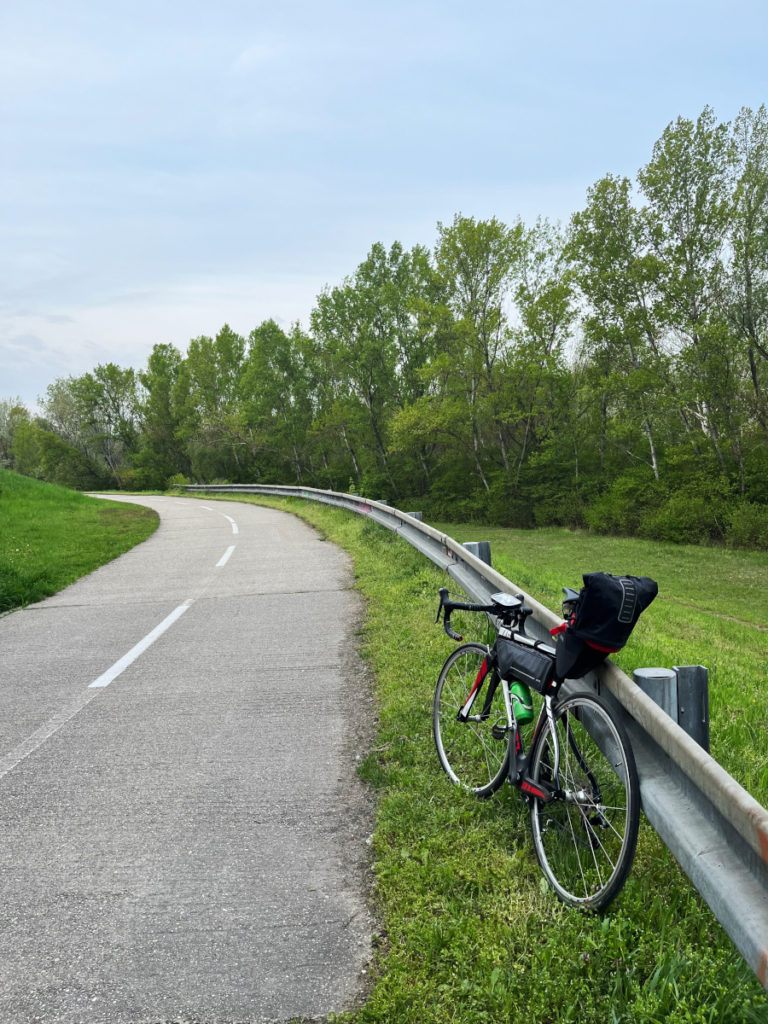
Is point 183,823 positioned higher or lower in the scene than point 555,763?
lower

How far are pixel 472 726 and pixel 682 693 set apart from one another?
1726 millimetres

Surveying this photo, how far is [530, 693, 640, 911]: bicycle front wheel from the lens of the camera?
106 inches

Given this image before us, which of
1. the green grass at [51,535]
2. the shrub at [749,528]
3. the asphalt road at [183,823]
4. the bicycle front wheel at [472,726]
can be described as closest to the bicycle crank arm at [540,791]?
the bicycle front wheel at [472,726]

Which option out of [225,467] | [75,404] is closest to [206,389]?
[225,467]

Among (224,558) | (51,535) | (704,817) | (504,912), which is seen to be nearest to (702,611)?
(224,558)

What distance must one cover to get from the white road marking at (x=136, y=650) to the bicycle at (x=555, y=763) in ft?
11.5

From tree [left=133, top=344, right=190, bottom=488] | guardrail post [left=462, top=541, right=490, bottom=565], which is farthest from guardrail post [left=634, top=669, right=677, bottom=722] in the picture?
tree [left=133, top=344, right=190, bottom=488]

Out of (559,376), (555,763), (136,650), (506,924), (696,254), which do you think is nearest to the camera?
(506,924)

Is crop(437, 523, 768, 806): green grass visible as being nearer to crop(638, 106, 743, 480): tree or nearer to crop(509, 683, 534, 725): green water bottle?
crop(509, 683, 534, 725): green water bottle

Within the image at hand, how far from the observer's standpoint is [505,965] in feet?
8.55

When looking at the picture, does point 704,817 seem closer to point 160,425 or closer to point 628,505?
point 628,505

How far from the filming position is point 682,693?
2.98 meters

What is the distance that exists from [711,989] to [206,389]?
6578 centimetres

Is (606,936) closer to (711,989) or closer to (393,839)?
(711,989)
